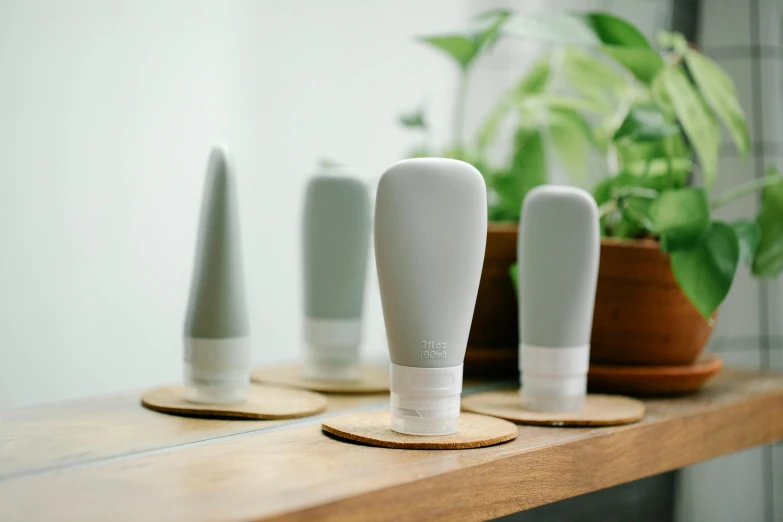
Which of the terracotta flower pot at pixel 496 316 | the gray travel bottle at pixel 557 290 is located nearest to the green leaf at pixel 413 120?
the terracotta flower pot at pixel 496 316

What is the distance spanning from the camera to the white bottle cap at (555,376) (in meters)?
0.51

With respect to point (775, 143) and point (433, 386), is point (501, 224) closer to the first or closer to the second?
point (433, 386)

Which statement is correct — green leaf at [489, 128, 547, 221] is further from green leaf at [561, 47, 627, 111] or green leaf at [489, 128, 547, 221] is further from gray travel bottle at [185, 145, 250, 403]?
gray travel bottle at [185, 145, 250, 403]

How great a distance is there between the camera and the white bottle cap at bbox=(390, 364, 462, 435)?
415 millimetres

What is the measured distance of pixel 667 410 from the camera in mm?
558

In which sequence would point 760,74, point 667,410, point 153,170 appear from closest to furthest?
point 667,410 < point 153,170 < point 760,74

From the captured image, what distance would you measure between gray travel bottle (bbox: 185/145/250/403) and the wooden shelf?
0.11 ft

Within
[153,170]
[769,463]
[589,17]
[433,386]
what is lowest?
[769,463]

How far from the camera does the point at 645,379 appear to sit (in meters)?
0.60

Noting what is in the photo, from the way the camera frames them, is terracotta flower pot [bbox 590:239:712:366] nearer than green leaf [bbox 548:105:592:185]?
Yes

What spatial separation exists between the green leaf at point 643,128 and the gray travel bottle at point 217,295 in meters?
0.29

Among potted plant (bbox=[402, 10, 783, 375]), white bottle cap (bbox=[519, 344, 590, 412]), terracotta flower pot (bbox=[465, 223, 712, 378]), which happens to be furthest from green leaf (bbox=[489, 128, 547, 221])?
white bottle cap (bbox=[519, 344, 590, 412])

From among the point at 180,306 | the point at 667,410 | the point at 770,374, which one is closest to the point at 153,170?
the point at 180,306

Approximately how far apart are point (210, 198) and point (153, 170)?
0.21 meters
